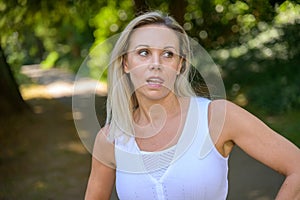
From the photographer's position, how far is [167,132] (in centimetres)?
149

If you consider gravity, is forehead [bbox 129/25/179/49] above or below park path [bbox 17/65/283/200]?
above

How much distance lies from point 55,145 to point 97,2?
327 centimetres

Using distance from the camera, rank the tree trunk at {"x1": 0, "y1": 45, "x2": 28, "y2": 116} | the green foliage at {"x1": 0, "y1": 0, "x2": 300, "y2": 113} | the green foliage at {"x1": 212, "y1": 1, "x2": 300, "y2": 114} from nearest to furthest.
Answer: the green foliage at {"x1": 212, "y1": 1, "x2": 300, "y2": 114} < the green foliage at {"x1": 0, "y1": 0, "x2": 300, "y2": 113} < the tree trunk at {"x1": 0, "y1": 45, "x2": 28, "y2": 116}

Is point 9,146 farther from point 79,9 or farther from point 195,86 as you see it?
point 195,86

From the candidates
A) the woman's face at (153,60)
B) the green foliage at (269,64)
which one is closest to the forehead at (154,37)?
the woman's face at (153,60)

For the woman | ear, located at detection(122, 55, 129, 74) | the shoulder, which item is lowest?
the shoulder

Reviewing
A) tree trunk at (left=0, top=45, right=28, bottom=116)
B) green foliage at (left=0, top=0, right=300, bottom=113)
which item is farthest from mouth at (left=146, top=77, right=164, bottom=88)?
tree trunk at (left=0, top=45, right=28, bottom=116)

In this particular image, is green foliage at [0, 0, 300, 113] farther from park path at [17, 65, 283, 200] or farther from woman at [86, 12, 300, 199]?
woman at [86, 12, 300, 199]

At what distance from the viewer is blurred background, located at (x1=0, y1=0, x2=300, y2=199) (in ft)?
19.8

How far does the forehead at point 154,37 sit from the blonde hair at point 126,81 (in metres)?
0.01

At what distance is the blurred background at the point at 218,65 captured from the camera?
6043 mm

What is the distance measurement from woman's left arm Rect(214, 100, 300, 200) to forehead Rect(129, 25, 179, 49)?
246 mm

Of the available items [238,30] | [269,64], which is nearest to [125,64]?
[269,64]

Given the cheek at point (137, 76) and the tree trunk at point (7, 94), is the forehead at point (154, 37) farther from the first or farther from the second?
the tree trunk at point (7, 94)
